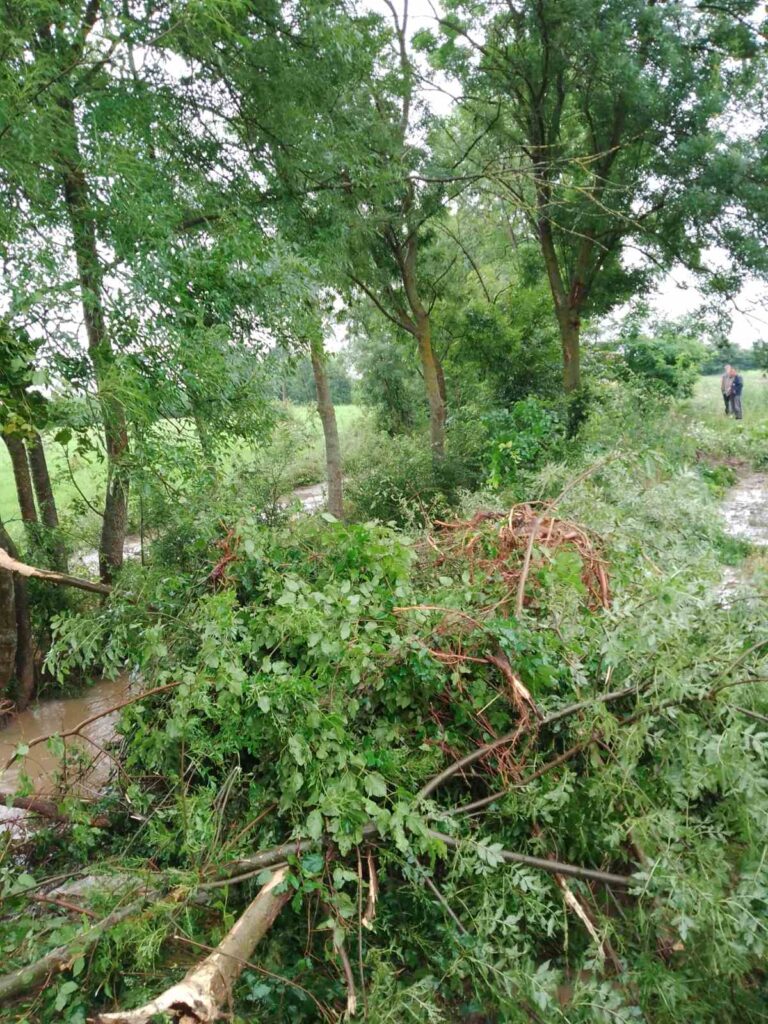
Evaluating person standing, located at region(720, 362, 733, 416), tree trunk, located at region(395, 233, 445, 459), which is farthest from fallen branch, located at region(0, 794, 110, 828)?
person standing, located at region(720, 362, 733, 416)

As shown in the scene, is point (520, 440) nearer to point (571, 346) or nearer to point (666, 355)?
point (571, 346)

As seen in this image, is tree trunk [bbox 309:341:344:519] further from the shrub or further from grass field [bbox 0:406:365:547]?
the shrub

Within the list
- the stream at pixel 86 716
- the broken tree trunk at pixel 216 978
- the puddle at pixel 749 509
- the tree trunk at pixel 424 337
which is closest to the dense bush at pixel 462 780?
the broken tree trunk at pixel 216 978

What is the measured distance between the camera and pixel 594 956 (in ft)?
7.40

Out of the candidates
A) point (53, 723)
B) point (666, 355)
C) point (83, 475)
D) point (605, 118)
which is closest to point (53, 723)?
point (53, 723)

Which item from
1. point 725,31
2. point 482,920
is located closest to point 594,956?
point 482,920

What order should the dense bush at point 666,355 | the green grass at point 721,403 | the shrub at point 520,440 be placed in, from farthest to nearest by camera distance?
the dense bush at point 666,355
the green grass at point 721,403
the shrub at point 520,440

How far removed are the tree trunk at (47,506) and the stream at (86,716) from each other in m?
0.66

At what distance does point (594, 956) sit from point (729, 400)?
1500 centimetres

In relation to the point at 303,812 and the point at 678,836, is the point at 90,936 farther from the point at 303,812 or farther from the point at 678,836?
the point at 678,836

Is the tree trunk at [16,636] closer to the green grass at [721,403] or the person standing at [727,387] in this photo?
the green grass at [721,403]

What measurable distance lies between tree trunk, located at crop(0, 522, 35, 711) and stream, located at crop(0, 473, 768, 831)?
0.26m

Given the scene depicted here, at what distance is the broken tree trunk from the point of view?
1.61 meters

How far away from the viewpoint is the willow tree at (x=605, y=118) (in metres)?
7.68
